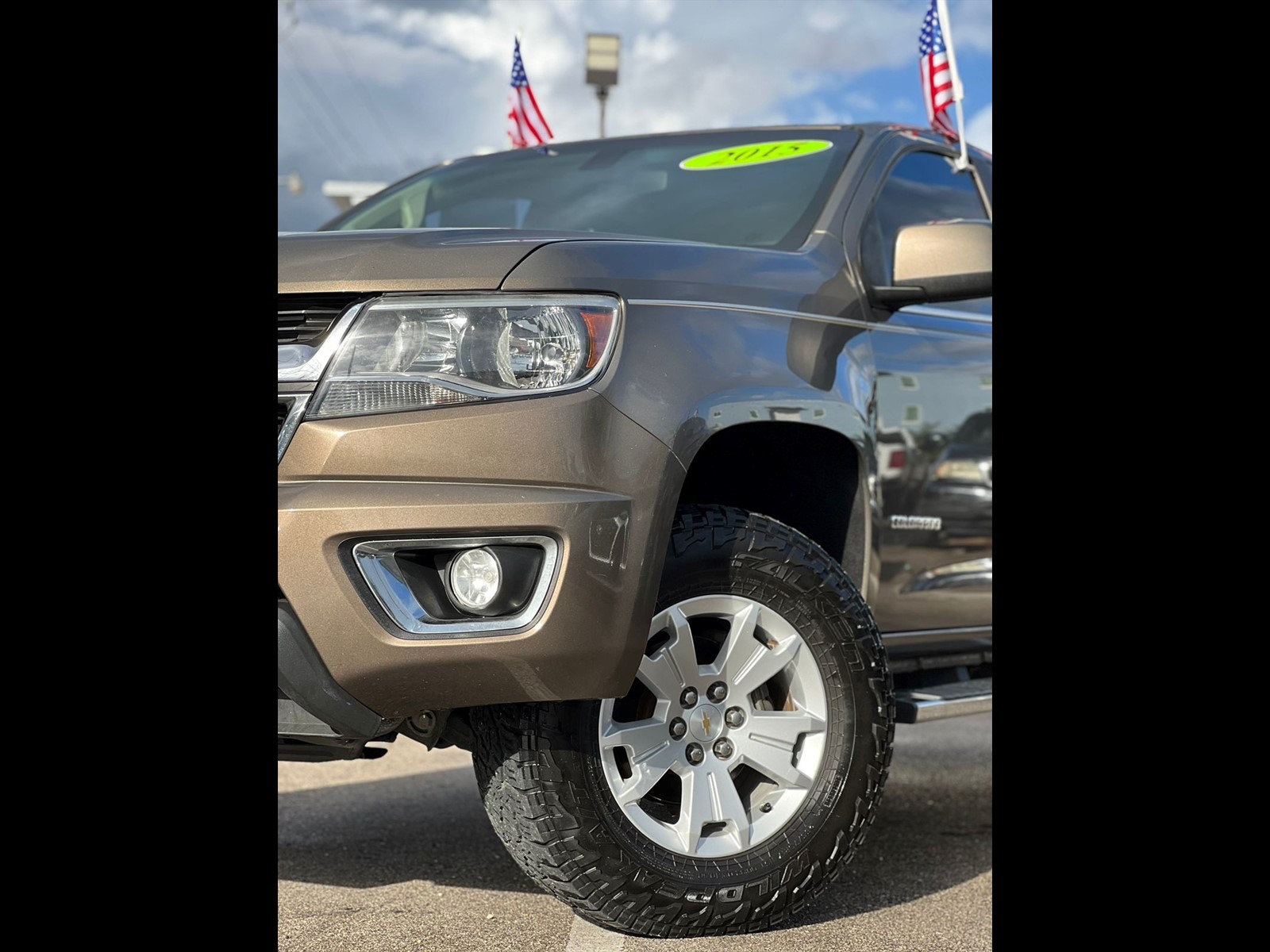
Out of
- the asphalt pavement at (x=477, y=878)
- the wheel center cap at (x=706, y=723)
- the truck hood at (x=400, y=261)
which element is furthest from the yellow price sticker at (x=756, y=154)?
the asphalt pavement at (x=477, y=878)

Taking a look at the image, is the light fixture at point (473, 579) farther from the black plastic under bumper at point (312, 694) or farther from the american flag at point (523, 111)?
the american flag at point (523, 111)

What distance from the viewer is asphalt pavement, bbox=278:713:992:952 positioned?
2830 millimetres

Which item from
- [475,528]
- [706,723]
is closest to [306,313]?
[475,528]

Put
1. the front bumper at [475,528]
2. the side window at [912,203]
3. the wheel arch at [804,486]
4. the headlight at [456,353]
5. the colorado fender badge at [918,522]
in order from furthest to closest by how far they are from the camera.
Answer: the side window at [912,203]
the colorado fender badge at [918,522]
the wheel arch at [804,486]
the headlight at [456,353]
the front bumper at [475,528]

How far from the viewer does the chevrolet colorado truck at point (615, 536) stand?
2.45m

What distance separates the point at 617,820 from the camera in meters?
2.67

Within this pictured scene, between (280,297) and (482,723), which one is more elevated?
(280,297)

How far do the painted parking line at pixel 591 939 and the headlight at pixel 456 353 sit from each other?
43.6 inches

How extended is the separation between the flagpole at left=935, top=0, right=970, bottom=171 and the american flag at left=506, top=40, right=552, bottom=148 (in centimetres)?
220

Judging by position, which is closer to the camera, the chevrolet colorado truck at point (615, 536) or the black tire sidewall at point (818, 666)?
the chevrolet colorado truck at point (615, 536)

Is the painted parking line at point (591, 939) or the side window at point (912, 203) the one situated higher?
the side window at point (912, 203)
